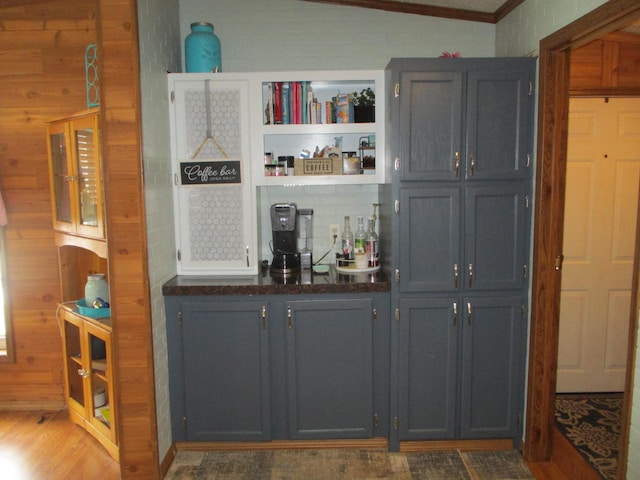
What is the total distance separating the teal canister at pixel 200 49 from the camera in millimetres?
2891

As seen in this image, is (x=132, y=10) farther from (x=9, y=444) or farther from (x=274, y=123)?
(x=9, y=444)

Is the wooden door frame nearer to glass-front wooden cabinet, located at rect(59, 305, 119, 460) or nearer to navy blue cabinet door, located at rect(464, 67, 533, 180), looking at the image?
navy blue cabinet door, located at rect(464, 67, 533, 180)

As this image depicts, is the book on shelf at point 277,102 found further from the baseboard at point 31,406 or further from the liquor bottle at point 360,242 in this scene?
the baseboard at point 31,406

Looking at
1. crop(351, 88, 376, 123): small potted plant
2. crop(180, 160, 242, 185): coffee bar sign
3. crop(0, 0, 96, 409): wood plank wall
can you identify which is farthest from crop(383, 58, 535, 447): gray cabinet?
crop(0, 0, 96, 409): wood plank wall

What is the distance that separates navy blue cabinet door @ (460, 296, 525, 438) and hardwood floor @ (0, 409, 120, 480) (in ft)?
6.40

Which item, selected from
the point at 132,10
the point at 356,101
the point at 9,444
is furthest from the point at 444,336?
the point at 9,444

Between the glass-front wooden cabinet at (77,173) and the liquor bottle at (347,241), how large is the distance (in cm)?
134

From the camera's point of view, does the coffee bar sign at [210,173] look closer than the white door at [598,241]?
Yes

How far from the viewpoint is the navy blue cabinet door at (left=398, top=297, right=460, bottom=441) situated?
2.74 metres

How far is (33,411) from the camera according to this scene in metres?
3.39

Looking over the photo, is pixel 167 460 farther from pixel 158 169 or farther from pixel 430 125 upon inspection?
pixel 430 125

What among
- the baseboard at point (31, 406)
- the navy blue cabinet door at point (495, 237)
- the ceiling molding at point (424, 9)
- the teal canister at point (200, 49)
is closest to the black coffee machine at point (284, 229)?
the teal canister at point (200, 49)

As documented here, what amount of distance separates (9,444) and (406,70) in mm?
3094

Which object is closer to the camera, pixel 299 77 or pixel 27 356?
pixel 299 77
